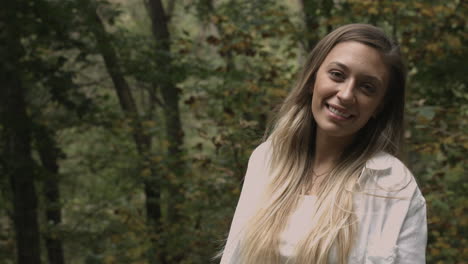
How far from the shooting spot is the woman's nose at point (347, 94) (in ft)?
6.03

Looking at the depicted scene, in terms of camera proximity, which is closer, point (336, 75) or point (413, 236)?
point (413, 236)

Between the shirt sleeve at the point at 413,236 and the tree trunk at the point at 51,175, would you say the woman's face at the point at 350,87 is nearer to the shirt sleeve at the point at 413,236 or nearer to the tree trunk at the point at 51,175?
the shirt sleeve at the point at 413,236

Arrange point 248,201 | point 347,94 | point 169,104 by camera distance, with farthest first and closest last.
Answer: point 169,104 → point 248,201 → point 347,94

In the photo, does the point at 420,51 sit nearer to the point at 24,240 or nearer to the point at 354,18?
the point at 354,18

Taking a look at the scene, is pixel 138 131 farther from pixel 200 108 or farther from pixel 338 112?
pixel 338 112

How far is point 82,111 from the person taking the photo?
5832 mm

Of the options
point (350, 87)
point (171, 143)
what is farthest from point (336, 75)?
point (171, 143)

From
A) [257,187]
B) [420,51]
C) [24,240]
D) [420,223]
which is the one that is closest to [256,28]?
[420,51]

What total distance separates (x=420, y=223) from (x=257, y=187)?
684 millimetres

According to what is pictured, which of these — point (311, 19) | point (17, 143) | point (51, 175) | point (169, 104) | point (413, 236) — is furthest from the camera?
point (169, 104)

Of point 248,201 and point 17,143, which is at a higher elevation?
point 17,143

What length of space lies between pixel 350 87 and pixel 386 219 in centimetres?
46

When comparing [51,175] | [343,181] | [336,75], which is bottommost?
[51,175]

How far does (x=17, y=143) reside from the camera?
5777mm
